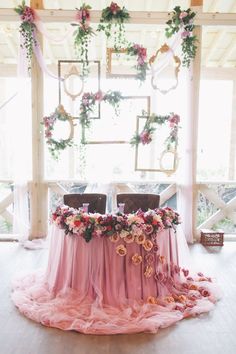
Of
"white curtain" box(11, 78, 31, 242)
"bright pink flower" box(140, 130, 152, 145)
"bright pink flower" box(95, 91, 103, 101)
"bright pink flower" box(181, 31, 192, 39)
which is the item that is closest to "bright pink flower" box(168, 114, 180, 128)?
"bright pink flower" box(140, 130, 152, 145)

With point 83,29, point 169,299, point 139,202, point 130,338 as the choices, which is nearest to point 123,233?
point 169,299

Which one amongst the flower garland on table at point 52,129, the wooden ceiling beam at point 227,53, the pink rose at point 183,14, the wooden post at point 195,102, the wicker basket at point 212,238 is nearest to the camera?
the flower garland on table at point 52,129

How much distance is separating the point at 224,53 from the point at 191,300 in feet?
13.6

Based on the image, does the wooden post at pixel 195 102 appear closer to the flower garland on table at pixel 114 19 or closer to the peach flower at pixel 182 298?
the flower garland on table at pixel 114 19

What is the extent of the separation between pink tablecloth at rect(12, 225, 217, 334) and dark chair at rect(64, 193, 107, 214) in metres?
0.70

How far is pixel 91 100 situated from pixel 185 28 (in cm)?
159

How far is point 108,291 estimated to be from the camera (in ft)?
10.5

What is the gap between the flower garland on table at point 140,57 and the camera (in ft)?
14.4

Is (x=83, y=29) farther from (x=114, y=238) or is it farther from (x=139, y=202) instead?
(x=114, y=238)

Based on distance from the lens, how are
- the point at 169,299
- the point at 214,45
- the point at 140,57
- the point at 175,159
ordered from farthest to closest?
the point at 214,45
the point at 175,159
the point at 140,57
the point at 169,299

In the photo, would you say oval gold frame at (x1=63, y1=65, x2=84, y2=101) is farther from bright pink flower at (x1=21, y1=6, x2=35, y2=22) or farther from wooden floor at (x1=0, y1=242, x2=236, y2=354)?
wooden floor at (x1=0, y1=242, x2=236, y2=354)

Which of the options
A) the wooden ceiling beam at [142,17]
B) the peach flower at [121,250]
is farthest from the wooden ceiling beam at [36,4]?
the peach flower at [121,250]

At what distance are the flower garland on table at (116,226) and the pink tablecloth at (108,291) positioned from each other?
0.07m

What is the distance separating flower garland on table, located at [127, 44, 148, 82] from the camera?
173 inches
